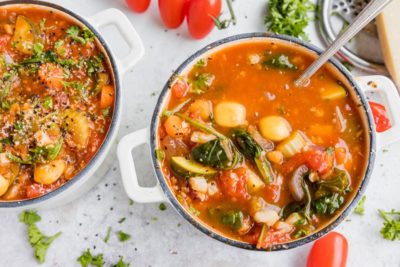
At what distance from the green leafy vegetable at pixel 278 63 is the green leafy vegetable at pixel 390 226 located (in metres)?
1.31

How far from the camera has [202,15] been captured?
4.10 meters

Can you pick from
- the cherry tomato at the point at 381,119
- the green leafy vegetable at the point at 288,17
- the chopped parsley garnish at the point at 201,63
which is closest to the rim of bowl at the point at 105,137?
the chopped parsley garnish at the point at 201,63

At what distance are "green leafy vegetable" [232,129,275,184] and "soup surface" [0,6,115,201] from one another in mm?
844

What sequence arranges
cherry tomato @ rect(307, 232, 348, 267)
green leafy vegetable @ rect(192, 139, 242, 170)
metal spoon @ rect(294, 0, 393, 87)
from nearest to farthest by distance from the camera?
1. metal spoon @ rect(294, 0, 393, 87)
2. green leafy vegetable @ rect(192, 139, 242, 170)
3. cherry tomato @ rect(307, 232, 348, 267)

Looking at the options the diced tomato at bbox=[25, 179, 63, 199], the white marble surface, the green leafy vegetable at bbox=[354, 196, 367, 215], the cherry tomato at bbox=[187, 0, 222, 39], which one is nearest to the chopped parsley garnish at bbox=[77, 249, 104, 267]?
the white marble surface

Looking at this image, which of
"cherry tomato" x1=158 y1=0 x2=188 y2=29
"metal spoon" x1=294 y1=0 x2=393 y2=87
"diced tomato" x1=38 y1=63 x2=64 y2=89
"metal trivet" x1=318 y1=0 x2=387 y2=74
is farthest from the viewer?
"metal trivet" x1=318 y1=0 x2=387 y2=74

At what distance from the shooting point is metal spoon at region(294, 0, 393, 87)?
3.27m

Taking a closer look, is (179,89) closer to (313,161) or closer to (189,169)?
(189,169)

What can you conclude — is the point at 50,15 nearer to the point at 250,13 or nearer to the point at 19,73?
the point at 19,73

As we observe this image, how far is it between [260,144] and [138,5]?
1442 mm

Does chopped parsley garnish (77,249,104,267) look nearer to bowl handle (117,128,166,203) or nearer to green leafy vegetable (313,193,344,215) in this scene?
bowl handle (117,128,166,203)

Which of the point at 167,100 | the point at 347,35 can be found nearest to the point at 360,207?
the point at 347,35

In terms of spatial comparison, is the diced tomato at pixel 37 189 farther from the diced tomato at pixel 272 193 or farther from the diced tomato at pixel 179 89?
the diced tomato at pixel 272 193

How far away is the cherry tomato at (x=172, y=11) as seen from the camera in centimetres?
418
